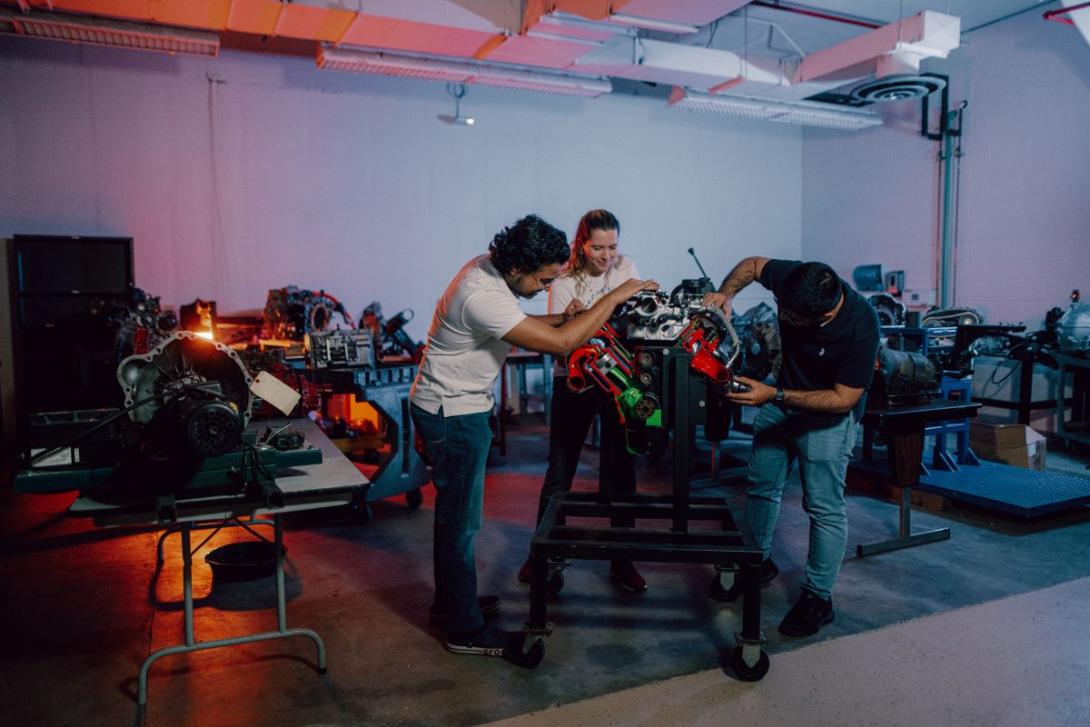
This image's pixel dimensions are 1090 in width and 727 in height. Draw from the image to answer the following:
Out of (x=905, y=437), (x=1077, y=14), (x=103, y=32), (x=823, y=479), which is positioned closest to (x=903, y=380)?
(x=905, y=437)

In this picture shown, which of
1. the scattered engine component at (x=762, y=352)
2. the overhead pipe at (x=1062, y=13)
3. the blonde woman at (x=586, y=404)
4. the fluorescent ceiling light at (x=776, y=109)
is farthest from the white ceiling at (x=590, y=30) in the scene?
the blonde woman at (x=586, y=404)

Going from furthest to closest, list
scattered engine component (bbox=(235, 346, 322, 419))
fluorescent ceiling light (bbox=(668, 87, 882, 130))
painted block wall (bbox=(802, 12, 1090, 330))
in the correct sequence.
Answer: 1. fluorescent ceiling light (bbox=(668, 87, 882, 130))
2. painted block wall (bbox=(802, 12, 1090, 330))
3. scattered engine component (bbox=(235, 346, 322, 419))

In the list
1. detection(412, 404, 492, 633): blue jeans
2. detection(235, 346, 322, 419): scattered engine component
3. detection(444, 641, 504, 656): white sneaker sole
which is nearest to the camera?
detection(412, 404, 492, 633): blue jeans

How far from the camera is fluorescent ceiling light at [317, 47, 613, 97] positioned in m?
5.18

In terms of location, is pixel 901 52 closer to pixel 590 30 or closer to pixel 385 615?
pixel 590 30

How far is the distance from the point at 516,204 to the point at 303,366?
147 inches

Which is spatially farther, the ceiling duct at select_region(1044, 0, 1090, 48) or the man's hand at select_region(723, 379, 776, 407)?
the ceiling duct at select_region(1044, 0, 1090, 48)

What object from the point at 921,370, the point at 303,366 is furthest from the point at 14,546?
the point at 921,370

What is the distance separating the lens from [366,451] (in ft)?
16.8

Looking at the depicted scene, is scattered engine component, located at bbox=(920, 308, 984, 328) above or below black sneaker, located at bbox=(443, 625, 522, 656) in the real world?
above

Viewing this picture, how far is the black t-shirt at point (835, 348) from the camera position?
2.42 meters

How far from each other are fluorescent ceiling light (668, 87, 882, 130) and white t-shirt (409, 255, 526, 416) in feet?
15.4

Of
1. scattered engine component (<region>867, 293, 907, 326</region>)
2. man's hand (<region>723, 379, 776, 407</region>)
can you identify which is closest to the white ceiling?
scattered engine component (<region>867, 293, 907, 326</region>)

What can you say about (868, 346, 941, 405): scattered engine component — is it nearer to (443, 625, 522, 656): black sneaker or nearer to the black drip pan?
(443, 625, 522, 656): black sneaker
